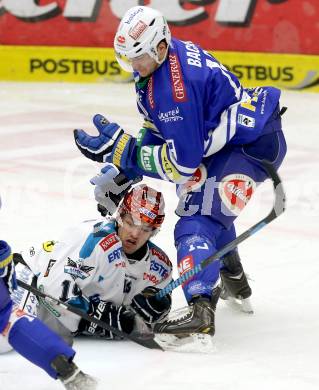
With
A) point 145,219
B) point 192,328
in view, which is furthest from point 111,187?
point 192,328

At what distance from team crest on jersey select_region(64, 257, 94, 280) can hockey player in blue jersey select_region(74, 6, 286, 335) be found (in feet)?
1.22

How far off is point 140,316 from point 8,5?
20.7ft

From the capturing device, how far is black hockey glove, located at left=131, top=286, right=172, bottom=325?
434cm

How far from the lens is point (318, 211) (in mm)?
6449

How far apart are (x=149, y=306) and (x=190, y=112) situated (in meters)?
0.82

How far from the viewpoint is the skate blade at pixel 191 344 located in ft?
13.4

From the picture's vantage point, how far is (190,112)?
4.22 meters

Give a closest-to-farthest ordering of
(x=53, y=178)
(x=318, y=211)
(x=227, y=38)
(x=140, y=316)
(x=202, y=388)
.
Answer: (x=202, y=388) < (x=140, y=316) < (x=318, y=211) < (x=53, y=178) < (x=227, y=38)

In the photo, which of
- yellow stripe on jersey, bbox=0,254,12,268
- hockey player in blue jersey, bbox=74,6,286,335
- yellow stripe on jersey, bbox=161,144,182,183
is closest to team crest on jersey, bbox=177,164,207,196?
hockey player in blue jersey, bbox=74,6,286,335

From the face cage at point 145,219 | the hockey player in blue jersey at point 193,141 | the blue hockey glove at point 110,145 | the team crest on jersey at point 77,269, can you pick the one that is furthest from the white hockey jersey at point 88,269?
the blue hockey glove at point 110,145

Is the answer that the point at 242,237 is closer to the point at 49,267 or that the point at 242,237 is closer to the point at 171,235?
the point at 49,267

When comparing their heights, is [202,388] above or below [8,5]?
above

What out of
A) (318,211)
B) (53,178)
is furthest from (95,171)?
(318,211)

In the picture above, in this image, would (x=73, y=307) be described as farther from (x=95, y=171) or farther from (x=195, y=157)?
(x=95, y=171)
